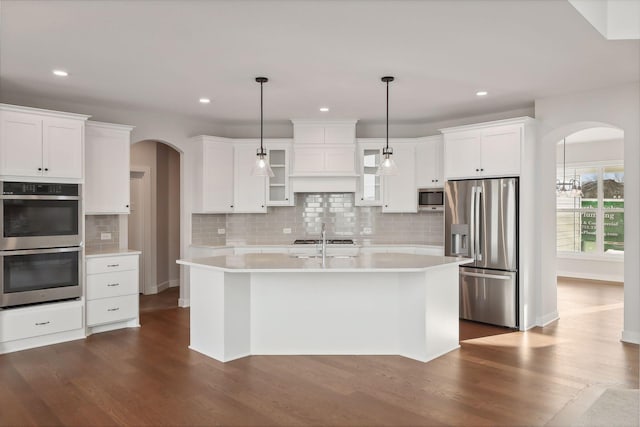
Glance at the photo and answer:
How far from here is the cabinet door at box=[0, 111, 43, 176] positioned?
14.4ft

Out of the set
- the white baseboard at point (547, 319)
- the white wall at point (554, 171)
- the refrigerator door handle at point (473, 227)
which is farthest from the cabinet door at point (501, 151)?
the white baseboard at point (547, 319)

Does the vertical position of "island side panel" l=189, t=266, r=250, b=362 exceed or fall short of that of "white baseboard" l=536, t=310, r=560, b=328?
it exceeds it

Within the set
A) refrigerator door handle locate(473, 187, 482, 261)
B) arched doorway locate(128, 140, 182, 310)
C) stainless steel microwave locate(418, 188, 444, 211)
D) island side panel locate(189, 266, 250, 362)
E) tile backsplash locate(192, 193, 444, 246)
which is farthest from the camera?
arched doorway locate(128, 140, 182, 310)

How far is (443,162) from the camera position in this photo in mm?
6168

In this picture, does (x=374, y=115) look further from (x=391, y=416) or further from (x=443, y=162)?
(x=391, y=416)

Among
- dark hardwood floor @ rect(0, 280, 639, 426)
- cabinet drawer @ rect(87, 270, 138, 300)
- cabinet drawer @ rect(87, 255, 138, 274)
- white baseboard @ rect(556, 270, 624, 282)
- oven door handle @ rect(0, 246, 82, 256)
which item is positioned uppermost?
oven door handle @ rect(0, 246, 82, 256)

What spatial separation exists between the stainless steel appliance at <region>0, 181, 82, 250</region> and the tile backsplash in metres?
2.35

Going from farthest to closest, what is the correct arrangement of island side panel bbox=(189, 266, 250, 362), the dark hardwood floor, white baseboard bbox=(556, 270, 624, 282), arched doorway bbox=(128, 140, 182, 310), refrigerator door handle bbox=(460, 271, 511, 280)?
1. white baseboard bbox=(556, 270, 624, 282)
2. arched doorway bbox=(128, 140, 182, 310)
3. refrigerator door handle bbox=(460, 271, 511, 280)
4. island side panel bbox=(189, 266, 250, 362)
5. the dark hardwood floor

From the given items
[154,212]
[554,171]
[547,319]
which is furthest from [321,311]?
[154,212]

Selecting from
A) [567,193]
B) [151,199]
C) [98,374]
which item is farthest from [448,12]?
[567,193]

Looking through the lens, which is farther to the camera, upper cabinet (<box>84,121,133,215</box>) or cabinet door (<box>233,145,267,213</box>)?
cabinet door (<box>233,145,267,213</box>)

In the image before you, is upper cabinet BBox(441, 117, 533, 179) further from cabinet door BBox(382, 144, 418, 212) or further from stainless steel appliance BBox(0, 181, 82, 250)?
stainless steel appliance BBox(0, 181, 82, 250)

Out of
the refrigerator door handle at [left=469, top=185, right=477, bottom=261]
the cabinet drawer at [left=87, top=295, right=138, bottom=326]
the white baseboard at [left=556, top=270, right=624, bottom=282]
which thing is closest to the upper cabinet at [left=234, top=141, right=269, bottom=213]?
the cabinet drawer at [left=87, top=295, right=138, bottom=326]

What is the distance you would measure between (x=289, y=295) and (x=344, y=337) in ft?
2.09
